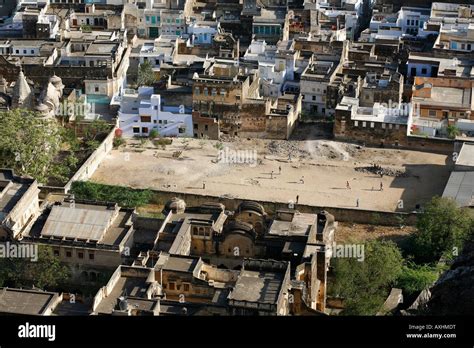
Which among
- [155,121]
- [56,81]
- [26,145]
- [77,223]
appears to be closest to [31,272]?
[77,223]

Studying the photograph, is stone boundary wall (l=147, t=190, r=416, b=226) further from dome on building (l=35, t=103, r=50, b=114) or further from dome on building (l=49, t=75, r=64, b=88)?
dome on building (l=49, t=75, r=64, b=88)

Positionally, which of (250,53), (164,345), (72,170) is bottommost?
(72,170)

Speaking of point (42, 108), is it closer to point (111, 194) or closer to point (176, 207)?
point (111, 194)

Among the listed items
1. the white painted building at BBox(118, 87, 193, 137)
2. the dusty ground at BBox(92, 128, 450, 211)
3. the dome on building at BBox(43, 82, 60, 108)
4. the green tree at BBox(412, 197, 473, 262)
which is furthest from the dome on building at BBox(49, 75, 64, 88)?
the green tree at BBox(412, 197, 473, 262)

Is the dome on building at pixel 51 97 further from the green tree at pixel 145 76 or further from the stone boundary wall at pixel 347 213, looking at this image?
the stone boundary wall at pixel 347 213

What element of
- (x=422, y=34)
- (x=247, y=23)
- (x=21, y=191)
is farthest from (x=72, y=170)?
(x=422, y=34)

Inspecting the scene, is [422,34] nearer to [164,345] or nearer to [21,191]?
[21,191]
